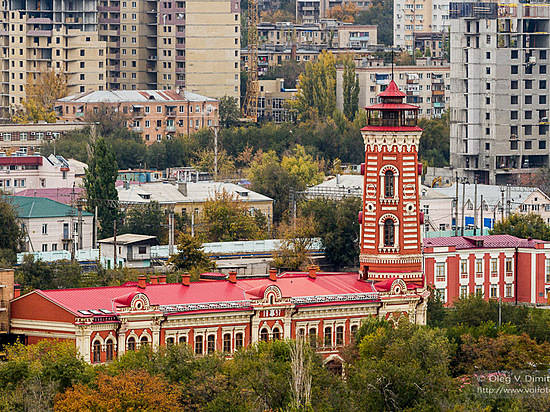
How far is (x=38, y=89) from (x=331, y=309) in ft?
365

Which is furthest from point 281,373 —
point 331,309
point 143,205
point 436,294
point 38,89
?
point 38,89

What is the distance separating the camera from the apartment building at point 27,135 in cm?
16550

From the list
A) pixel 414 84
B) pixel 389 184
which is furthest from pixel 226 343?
pixel 414 84

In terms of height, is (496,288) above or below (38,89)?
below

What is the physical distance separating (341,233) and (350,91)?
74.0m

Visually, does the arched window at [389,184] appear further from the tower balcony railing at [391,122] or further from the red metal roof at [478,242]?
the red metal roof at [478,242]

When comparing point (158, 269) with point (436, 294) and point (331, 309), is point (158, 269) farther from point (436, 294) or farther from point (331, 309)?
point (331, 309)

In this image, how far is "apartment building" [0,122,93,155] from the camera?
16550 centimetres

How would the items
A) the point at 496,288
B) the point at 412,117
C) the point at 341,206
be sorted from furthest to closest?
the point at 341,206, the point at 496,288, the point at 412,117

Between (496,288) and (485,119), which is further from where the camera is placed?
(485,119)

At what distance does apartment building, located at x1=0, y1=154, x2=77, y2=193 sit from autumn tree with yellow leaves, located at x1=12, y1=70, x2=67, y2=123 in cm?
3839

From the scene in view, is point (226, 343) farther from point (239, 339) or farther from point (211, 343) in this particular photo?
point (211, 343)

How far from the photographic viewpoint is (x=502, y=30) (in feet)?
527

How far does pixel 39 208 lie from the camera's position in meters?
121
